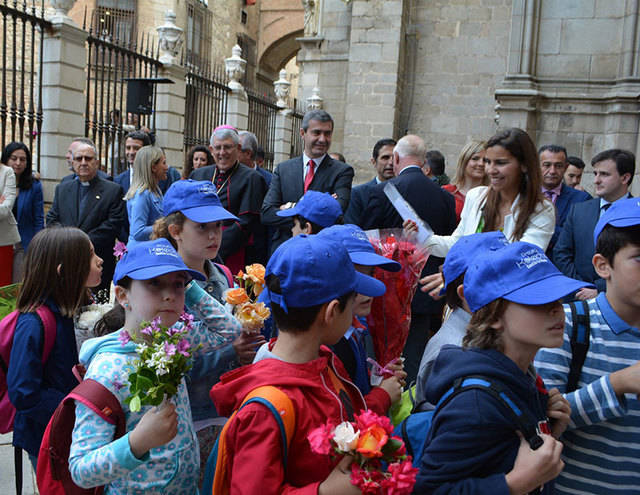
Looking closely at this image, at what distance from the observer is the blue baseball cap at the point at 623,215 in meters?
2.15

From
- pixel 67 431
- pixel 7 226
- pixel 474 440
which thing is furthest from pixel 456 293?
pixel 7 226

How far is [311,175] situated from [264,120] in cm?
1272

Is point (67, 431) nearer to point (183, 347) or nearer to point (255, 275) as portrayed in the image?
point (183, 347)

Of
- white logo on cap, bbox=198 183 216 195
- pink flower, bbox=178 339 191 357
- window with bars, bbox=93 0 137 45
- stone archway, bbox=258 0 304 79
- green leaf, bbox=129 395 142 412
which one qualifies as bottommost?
green leaf, bbox=129 395 142 412

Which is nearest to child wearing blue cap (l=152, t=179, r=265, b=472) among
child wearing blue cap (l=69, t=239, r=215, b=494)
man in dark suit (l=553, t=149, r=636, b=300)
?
child wearing blue cap (l=69, t=239, r=215, b=494)

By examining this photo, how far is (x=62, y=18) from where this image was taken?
9.20 m

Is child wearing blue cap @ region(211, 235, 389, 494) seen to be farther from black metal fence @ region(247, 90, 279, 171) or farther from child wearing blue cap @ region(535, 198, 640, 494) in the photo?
black metal fence @ region(247, 90, 279, 171)

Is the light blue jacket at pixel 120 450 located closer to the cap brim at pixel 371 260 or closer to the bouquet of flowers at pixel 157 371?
the bouquet of flowers at pixel 157 371

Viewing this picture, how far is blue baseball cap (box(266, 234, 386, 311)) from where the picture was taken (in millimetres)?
1842

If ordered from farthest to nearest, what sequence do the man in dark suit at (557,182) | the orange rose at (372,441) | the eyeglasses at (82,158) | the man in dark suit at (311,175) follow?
the eyeglasses at (82,158) → the man in dark suit at (557,182) → the man in dark suit at (311,175) → the orange rose at (372,441)

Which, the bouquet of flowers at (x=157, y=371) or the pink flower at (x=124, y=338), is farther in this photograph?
the pink flower at (x=124, y=338)

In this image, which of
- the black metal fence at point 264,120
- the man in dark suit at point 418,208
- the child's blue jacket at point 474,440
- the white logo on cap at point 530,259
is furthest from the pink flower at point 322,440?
the black metal fence at point 264,120

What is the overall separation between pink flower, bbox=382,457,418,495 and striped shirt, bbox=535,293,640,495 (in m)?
0.82

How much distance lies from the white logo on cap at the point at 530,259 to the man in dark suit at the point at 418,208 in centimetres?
250
